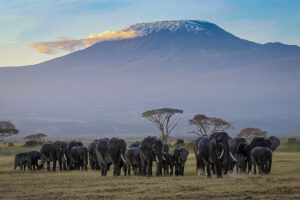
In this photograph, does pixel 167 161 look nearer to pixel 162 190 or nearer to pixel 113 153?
pixel 113 153

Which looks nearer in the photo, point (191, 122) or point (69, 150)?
point (69, 150)

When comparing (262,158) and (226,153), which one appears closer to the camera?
(226,153)

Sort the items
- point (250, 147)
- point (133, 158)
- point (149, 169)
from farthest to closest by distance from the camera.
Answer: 1. point (133, 158)
2. point (250, 147)
3. point (149, 169)

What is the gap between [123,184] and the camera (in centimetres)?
2502

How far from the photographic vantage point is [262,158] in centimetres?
2972

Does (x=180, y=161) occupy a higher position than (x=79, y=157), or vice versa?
(x=79, y=157)

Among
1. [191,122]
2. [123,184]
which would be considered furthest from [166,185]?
[191,122]

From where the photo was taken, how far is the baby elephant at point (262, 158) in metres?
29.7

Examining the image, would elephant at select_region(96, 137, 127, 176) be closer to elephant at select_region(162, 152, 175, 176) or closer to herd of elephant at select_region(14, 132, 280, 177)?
herd of elephant at select_region(14, 132, 280, 177)

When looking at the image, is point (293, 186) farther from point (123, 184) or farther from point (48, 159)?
point (48, 159)

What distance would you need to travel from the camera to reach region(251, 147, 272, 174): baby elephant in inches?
1168

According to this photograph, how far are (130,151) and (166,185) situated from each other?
32.6 feet

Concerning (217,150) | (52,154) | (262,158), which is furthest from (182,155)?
(52,154)

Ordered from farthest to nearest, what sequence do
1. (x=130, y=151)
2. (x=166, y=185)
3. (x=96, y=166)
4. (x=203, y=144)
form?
(x=96, y=166), (x=130, y=151), (x=203, y=144), (x=166, y=185)
